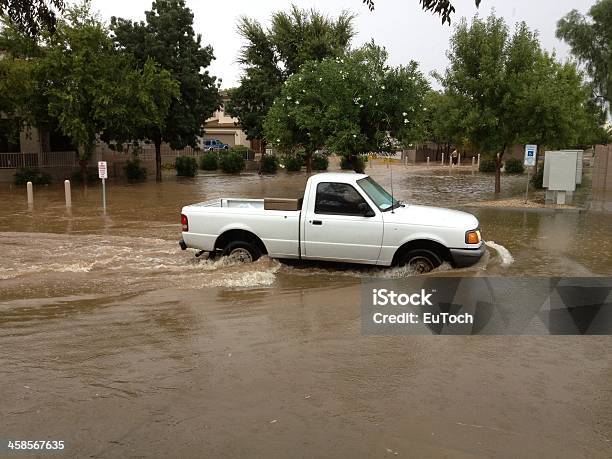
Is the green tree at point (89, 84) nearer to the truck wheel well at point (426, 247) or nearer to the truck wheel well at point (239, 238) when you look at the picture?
the truck wheel well at point (239, 238)

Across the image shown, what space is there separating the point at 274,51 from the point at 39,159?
14277 millimetres

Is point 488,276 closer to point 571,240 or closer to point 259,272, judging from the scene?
point 259,272

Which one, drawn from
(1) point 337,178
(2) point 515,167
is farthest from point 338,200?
(2) point 515,167

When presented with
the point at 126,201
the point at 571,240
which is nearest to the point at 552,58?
the point at 571,240

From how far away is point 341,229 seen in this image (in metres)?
8.83

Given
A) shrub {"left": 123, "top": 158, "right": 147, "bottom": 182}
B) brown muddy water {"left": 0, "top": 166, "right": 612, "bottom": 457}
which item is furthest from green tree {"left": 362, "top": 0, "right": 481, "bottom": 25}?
shrub {"left": 123, "top": 158, "right": 147, "bottom": 182}

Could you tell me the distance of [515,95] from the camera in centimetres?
2025

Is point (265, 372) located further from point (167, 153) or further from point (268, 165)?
point (167, 153)

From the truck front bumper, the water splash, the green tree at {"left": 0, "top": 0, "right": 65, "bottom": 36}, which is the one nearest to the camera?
the green tree at {"left": 0, "top": 0, "right": 65, "bottom": 36}

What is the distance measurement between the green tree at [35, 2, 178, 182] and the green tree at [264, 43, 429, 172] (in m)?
8.82

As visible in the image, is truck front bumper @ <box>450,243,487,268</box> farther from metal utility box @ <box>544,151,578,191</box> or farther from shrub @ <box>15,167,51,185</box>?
shrub @ <box>15,167,51,185</box>

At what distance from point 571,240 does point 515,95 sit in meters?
8.95

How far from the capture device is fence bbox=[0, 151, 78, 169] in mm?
29453

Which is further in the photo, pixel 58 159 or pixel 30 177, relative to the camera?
pixel 58 159
